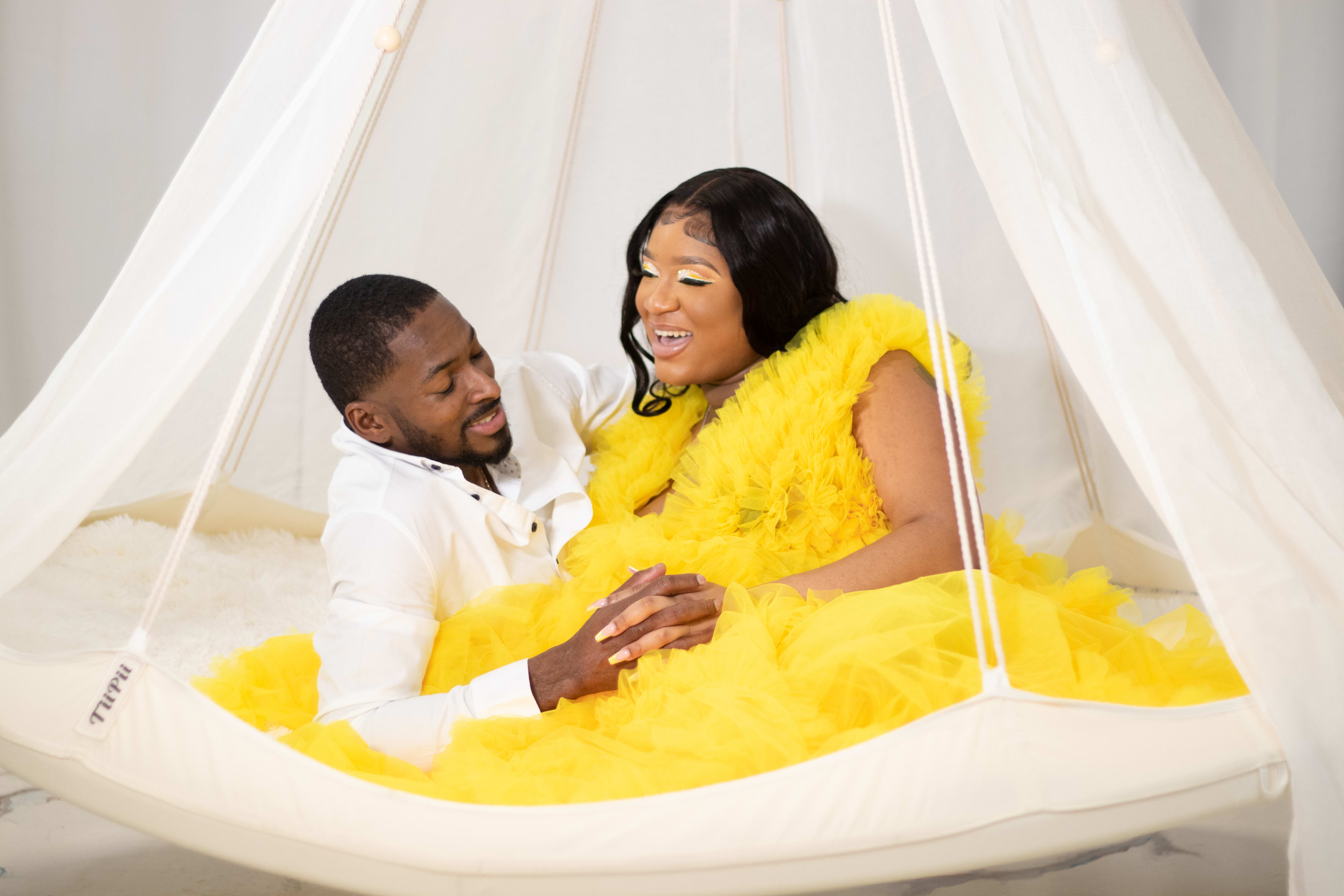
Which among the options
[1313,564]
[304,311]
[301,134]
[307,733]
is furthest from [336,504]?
[1313,564]

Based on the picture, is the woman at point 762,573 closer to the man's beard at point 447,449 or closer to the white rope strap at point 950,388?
the white rope strap at point 950,388

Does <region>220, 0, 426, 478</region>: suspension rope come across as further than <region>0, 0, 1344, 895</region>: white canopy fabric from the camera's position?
Yes

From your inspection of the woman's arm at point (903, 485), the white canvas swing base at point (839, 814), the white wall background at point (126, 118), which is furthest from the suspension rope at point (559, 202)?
the white canvas swing base at point (839, 814)

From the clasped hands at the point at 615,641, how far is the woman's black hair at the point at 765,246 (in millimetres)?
558

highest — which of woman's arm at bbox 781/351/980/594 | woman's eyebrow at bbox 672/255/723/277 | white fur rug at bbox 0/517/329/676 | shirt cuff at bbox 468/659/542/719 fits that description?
woman's eyebrow at bbox 672/255/723/277

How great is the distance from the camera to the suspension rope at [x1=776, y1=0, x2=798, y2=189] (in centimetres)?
220

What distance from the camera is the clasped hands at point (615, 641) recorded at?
114 cm

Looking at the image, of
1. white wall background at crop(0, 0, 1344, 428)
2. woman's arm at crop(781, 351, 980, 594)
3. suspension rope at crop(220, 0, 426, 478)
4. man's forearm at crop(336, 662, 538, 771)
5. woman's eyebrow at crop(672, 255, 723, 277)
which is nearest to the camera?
man's forearm at crop(336, 662, 538, 771)

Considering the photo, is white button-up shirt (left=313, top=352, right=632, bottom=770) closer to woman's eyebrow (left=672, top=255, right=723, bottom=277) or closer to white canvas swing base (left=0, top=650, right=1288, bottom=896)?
white canvas swing base (left=0, top=650, right=1288, bottom=896)

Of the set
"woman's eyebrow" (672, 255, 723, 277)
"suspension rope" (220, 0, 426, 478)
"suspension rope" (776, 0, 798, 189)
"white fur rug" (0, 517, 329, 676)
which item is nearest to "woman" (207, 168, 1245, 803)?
"woman's eyebrow" (672, 255, 723, 277)

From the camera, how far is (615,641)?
3.76ft

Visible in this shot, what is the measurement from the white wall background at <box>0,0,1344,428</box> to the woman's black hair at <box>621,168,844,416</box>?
1862 millimetres

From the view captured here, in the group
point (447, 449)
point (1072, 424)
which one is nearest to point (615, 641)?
point (447, 449)

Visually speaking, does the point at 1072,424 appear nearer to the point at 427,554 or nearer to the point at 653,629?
the point at 653,629
